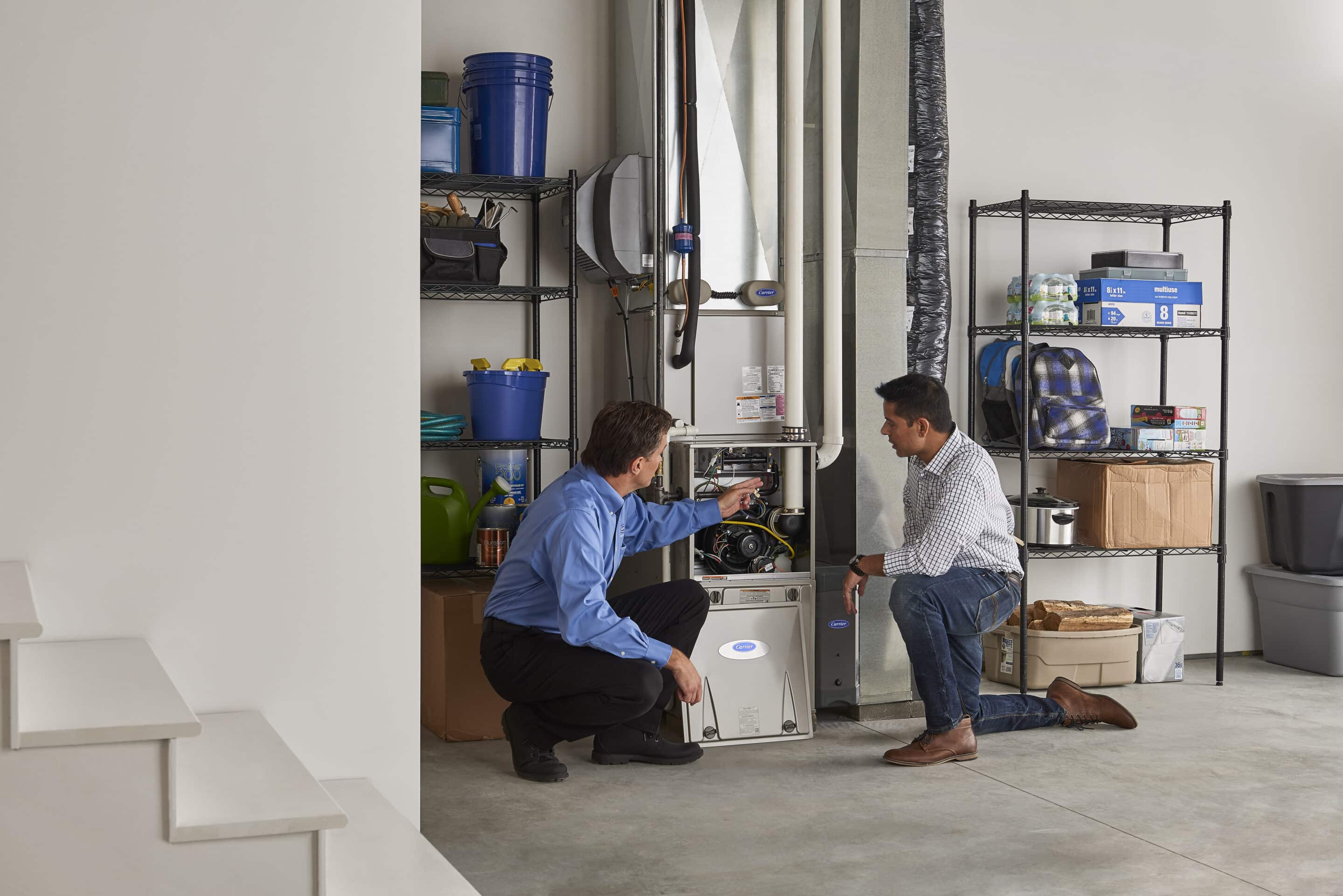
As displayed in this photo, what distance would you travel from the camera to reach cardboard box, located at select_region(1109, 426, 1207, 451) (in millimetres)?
5547

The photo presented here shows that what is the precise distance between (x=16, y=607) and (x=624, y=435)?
209 centimetres

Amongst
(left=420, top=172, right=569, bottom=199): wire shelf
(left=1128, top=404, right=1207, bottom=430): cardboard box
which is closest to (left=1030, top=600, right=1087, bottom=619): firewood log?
(left=1128, top=404, right=1207, bottom=430): cardboard box

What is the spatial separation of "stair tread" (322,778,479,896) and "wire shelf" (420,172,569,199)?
8.69 ft

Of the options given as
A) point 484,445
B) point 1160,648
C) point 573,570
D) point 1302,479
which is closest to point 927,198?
point 484,445

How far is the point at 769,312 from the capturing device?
475cm

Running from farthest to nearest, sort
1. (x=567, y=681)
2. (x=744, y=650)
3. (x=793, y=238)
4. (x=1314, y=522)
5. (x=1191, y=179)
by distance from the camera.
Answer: (x=1191, y=179) → (x=1314, y=522) → (x=793, y=238) → (x=744, y=650) → (x=567, y=681)

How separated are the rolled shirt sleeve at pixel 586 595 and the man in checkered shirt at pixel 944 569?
1000 millimetres

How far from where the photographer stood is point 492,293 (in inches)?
187

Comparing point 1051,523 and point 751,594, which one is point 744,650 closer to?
point 751,594

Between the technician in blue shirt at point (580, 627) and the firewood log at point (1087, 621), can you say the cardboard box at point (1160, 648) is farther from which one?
the technician in blue shirt at point (580, 627)

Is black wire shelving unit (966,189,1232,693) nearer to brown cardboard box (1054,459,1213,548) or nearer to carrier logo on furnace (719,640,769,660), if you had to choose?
brown cardboard box (1054,459,1213,548)

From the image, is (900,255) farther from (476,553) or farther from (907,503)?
(476,553)

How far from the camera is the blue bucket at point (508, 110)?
15.4 feet

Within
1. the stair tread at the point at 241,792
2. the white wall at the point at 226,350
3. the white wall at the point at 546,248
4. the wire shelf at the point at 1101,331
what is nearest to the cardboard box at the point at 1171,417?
the wire shelf at the point at 1101,331
